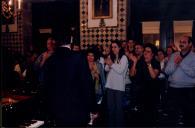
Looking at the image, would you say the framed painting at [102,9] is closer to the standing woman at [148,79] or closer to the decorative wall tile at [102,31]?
the decorative wall tile at [102,31]

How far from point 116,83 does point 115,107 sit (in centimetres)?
54

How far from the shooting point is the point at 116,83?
6.10 meters

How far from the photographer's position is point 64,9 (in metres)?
10.8

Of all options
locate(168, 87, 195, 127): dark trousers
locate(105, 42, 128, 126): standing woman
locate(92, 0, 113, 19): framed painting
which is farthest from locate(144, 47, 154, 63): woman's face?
locate(92, 0, 113, 19): framed painting

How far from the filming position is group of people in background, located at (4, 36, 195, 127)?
11.7ft

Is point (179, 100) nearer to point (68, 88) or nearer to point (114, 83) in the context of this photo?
point (114, 83)

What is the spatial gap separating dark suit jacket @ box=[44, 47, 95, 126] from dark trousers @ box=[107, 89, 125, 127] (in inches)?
102

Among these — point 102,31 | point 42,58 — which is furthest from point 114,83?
point 102,31

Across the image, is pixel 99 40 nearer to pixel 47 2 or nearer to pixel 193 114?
pixel 47 2

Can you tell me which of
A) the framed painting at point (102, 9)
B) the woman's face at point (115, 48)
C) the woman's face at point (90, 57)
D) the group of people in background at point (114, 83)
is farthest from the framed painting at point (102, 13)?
the woman's face at point (115, 48)

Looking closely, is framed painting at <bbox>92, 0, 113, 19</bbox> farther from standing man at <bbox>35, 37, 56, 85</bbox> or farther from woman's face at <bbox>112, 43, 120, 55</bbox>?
standing man at <bbox>35, 37, 56, 85</bbox>

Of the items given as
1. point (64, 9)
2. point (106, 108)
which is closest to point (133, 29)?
point (64, 9)

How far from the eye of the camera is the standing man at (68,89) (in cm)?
356

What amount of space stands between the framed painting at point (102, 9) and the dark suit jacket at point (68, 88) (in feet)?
21.2
